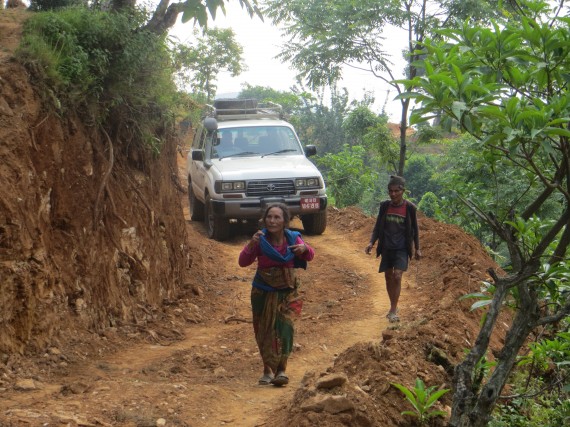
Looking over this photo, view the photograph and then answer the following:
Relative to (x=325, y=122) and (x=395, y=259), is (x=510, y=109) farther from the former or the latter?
(x=325, y=122)

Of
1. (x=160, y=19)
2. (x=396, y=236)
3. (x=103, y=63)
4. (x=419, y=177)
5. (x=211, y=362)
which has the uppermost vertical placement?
(x=160, y=19)

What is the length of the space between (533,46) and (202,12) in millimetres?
2329

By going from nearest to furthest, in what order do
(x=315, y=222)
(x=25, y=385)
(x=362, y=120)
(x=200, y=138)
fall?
(x=25, y=385), (x=315, y=222), (x=200, y=138), (x=362, y=120)

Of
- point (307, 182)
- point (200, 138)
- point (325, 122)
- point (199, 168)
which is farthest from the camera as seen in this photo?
point (325, 122)

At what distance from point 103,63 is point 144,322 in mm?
2703

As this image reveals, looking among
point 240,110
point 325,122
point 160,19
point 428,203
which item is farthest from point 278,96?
point 160,19

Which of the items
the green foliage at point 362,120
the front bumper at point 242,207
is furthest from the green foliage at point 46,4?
the green foliage at point 362,120

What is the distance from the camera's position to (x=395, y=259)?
850 cm

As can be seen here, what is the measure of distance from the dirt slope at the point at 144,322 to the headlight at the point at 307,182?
2849 mm

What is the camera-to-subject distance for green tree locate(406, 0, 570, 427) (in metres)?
3.58

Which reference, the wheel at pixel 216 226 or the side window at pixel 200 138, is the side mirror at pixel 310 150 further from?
the side window at pixel 200 138

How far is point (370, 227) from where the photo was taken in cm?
1566

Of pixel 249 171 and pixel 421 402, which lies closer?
pixel 421 402

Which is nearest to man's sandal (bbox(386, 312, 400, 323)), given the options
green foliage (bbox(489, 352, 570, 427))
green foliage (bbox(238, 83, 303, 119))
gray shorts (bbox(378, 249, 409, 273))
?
gray shorts (bbox(378, 249, 409, 273))
